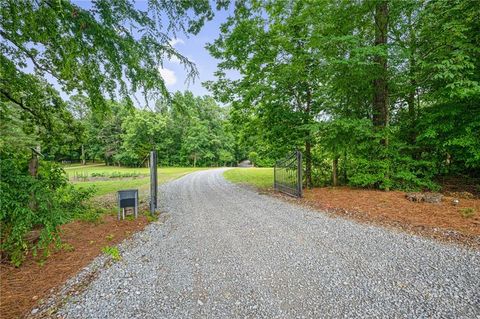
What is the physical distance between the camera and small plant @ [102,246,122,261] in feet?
10.4

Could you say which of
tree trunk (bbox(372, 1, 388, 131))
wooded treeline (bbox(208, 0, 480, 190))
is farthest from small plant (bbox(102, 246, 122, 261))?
tree trunk (bbox(372, 1, 388, 131))

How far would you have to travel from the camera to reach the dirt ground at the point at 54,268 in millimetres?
2195

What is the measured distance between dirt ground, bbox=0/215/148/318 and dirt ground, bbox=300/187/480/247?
4.81m

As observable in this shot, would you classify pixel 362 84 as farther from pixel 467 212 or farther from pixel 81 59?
pixel 81 59

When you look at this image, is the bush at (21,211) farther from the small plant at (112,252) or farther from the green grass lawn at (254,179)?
the green grass lawn at (254,179)

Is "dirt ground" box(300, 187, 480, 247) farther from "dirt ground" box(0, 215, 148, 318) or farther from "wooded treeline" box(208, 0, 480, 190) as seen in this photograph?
"dirt ground" box(0, 215, 148, 318)

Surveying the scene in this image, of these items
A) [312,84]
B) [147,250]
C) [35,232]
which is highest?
[312,84]

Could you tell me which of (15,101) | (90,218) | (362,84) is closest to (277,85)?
(362,84)

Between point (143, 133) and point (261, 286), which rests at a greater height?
point (143, 133)

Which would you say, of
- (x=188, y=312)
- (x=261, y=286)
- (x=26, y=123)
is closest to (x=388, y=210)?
(x=261, y=286)

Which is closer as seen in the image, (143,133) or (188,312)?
(188,312)

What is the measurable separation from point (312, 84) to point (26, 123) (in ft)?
30.5

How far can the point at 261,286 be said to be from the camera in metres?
2.44

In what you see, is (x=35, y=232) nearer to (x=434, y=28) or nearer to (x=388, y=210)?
(x=388, y=210)
